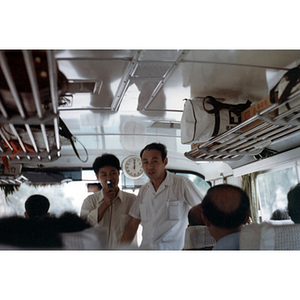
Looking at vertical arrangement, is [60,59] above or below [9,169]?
above

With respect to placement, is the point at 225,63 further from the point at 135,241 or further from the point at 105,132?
the point at 135,241

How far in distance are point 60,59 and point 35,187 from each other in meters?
0.81

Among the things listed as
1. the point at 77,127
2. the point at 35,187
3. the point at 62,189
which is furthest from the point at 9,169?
the point at 77,127

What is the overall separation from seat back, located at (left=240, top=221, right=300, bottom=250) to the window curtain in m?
0.07

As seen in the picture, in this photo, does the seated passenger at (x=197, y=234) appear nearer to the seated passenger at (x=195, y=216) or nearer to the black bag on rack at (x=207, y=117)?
the seated passenger at (x=195, y=216)

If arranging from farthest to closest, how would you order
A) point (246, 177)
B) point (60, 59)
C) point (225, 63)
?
point (246, 177) < point (225, 63) < point (60, 59)

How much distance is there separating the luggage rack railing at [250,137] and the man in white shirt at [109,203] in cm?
48

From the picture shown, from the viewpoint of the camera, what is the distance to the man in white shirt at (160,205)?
207 centimetres

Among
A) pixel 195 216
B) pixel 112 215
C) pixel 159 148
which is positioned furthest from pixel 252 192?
pixel 112 215

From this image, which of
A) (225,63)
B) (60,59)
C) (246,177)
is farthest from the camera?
(246,177)

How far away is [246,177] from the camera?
7.23 ft

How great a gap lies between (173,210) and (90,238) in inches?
21.4

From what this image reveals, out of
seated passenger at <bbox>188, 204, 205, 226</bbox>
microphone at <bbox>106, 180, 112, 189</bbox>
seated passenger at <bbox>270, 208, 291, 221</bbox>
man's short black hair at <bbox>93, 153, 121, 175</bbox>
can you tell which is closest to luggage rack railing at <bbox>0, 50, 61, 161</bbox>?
man's short black hair at <bbox>93, 153, 121, 175</bbox>
